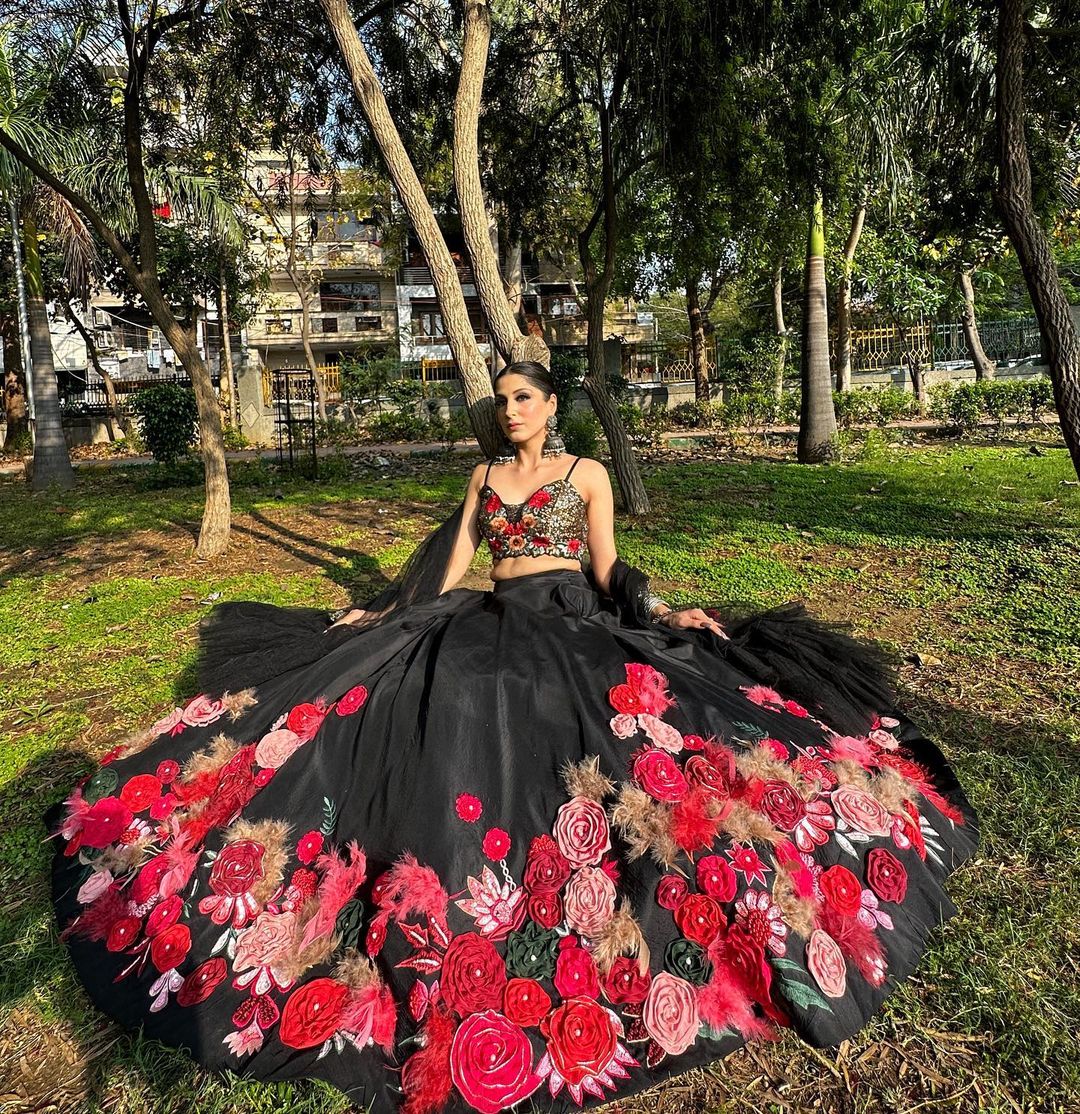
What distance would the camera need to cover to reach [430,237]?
4.91m

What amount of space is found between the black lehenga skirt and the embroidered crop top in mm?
534

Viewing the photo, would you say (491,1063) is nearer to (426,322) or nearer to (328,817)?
(328,817)

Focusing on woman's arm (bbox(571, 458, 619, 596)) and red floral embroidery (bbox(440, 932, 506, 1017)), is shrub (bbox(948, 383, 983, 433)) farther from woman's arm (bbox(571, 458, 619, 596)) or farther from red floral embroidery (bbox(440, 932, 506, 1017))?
red floral embroidery (bbox(440, 932, 506, 1017))

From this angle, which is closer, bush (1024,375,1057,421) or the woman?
the woman

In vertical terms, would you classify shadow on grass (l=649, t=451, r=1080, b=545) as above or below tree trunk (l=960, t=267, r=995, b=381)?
below

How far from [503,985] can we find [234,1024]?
0.80 metres

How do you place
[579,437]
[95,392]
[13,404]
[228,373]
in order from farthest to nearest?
[95,392]
[228,373]
[13,404]
[579,437]

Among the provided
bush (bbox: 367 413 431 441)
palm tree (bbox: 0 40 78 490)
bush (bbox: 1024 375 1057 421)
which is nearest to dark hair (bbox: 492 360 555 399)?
palm tree (bbox: 0 40 78 490)

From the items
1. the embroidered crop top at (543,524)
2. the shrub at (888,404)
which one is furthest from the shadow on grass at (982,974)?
the shrub at (888,404)

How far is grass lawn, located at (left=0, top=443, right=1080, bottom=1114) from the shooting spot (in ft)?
7.30

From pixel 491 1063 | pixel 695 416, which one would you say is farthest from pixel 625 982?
pixel 695 416

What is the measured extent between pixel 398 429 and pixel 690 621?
1763 centimetres

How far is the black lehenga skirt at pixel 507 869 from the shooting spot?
219 centimetres

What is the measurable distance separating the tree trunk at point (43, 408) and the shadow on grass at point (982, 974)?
468 inches
